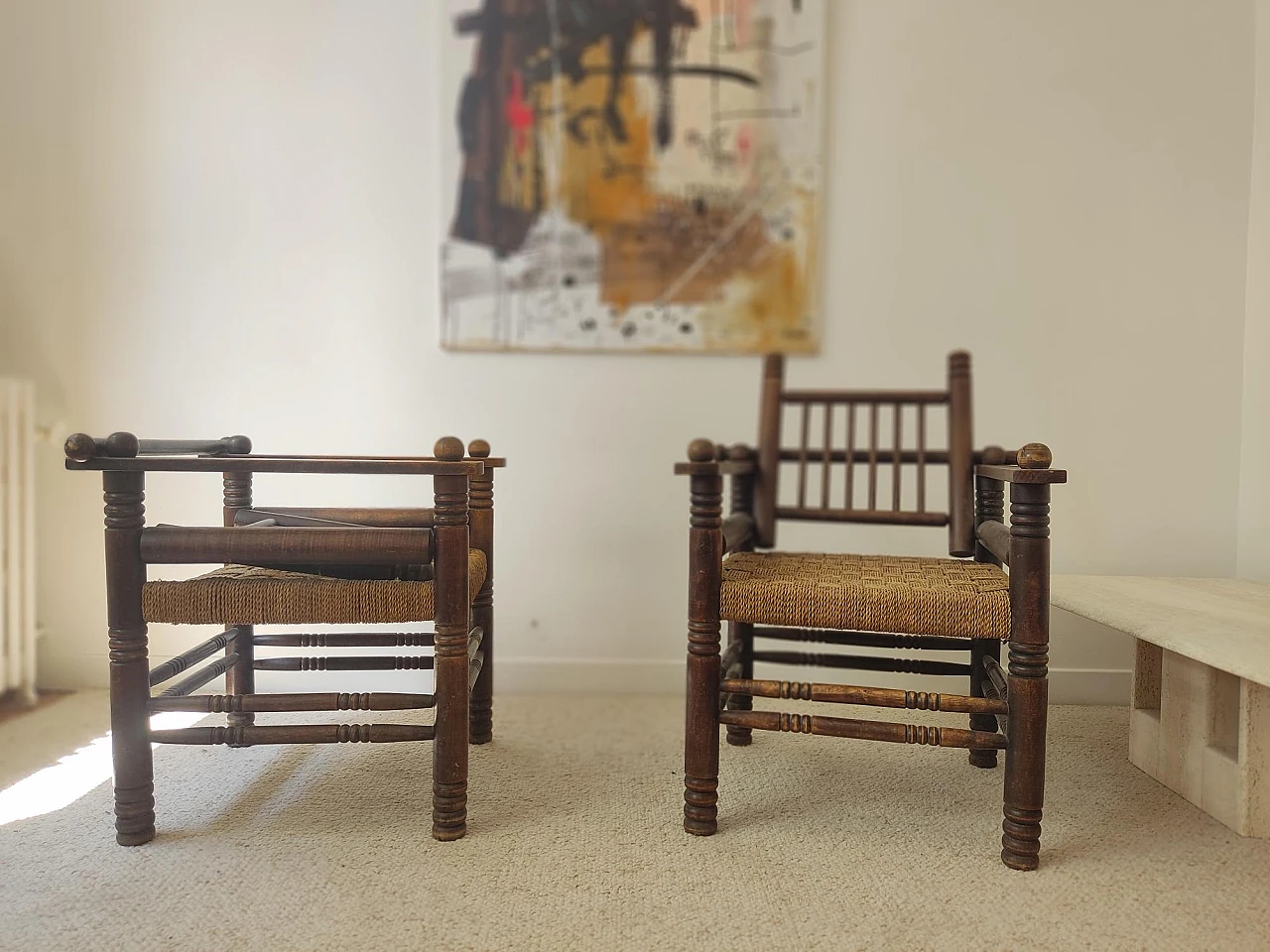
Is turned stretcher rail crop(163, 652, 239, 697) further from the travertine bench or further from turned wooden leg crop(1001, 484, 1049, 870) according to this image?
the travertine bench

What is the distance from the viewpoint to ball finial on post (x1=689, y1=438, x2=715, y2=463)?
1.54 meters

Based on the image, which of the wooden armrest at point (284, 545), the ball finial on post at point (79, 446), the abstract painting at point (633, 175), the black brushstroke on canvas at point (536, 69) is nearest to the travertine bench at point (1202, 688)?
the abstract painting at point (633, 175)

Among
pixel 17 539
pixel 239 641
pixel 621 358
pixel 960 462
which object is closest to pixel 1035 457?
pixel 960 462

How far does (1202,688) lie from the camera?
5.59 feet

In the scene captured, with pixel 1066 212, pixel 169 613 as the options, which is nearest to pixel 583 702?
pixel 169 613

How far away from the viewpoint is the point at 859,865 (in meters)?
1.49

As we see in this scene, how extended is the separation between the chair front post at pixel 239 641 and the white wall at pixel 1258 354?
2.72 metres

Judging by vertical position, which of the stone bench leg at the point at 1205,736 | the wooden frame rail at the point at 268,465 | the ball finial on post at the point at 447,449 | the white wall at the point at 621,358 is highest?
the white wall at the point at 621,358

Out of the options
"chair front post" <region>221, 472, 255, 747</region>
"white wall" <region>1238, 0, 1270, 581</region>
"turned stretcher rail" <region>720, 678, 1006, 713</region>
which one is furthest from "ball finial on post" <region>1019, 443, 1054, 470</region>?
"chair front post" <region>221, 472, 255, 747</region>

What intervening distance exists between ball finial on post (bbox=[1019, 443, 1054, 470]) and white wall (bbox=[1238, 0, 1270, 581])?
1.42 metres

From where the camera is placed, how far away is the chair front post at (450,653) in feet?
4.98

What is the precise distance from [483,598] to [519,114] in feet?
4.70

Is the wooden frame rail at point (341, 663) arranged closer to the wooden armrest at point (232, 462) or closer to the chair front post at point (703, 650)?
the wooden armrest at point (232, 462)

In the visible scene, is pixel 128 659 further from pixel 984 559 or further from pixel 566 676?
pixel 984 559
